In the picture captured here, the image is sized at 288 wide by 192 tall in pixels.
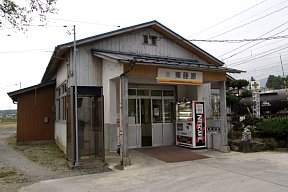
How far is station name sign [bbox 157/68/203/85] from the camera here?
1036 centimetres

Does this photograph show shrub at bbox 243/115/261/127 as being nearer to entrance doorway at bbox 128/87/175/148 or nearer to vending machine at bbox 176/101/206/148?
vending machine at bbox 176/101/206/148

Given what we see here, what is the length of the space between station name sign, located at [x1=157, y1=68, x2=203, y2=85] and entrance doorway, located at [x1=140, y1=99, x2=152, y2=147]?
2.74 metres

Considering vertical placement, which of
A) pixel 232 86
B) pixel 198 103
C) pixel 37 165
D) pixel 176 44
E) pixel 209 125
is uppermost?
pixel 176 44

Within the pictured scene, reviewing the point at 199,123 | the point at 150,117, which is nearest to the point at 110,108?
the point at 150,117

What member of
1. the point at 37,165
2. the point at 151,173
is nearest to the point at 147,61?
the point at 151,173

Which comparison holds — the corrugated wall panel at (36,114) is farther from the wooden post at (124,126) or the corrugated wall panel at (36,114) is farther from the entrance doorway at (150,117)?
the wooden post at (124,126)

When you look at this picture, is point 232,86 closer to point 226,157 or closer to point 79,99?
point 226,157

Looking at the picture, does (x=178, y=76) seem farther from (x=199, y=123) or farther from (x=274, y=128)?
(x=274, y=128)

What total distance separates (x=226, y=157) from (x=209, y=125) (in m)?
2.82

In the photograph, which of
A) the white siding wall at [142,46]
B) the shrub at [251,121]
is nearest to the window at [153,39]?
the white siding wall at [142,46]

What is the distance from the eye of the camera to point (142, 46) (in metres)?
13.3

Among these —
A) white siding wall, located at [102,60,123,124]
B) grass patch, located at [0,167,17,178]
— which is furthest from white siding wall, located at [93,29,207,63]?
grass patch, located at [0,167,17,178]

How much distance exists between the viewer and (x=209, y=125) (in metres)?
13.2

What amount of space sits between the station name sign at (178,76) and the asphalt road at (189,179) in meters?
3.04
